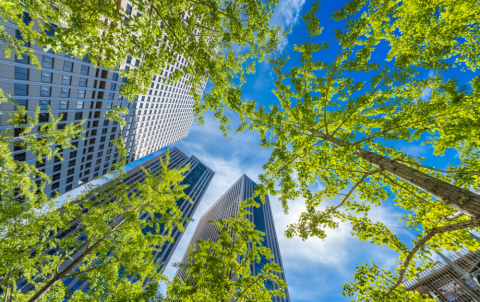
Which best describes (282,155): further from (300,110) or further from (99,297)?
(99,297)

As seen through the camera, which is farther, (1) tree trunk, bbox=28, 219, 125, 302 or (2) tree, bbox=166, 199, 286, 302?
(2) tree, bbox=166, 199, 286, 302

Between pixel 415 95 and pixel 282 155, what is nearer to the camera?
pixel 415 95

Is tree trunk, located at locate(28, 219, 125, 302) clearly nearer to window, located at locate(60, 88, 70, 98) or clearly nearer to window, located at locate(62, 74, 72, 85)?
window, located at locate(60, 88, 70, 98)

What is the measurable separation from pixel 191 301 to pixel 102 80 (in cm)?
4175

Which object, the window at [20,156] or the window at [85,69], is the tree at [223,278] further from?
the window at [85,69]

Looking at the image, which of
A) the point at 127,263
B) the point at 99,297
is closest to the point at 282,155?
the point at 127,263

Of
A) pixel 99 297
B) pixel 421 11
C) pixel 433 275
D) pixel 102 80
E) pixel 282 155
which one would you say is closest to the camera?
pixel 421 11

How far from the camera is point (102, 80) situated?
Answer: 103 ft

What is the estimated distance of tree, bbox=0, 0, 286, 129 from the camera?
4094mm

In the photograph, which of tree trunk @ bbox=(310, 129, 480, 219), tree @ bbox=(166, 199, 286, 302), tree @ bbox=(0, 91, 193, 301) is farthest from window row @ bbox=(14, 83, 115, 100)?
tree trunk @ bbox=(310, 129, 480, 219)

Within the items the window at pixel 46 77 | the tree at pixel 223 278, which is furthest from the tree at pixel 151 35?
the window at pixel 46 77

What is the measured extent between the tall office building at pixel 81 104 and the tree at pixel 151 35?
32.5 feet

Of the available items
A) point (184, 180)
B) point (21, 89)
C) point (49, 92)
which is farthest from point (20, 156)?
point (184, 180)

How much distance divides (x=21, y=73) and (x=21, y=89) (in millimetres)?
2151
